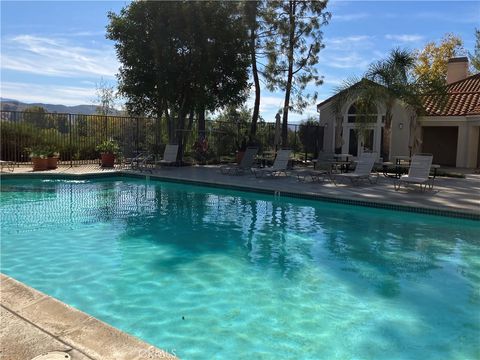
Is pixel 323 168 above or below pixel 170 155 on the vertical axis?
below

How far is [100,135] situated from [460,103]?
1716 centimetres

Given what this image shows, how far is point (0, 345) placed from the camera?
2.85 meters

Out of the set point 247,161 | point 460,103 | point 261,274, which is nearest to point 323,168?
point 247,161

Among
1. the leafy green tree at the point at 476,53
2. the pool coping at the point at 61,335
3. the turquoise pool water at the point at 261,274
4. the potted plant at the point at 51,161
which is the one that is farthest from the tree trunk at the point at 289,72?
the pool coping at the point at 61,335

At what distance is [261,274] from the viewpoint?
5562 millimetres

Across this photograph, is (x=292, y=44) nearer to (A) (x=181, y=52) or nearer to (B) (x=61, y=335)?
(A) (x=181, y=52)

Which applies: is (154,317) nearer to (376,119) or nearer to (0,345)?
(0,345)

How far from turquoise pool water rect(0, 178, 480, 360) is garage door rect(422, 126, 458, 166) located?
612 inches

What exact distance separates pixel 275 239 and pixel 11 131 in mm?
14022

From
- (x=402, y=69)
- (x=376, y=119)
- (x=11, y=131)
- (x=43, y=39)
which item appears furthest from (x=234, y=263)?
(x=376, y=119)

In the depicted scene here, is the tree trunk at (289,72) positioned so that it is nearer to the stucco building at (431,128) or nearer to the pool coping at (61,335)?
the stucco building at (431,128)

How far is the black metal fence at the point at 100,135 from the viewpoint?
17.0m

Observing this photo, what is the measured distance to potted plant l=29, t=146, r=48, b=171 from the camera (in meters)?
14.8

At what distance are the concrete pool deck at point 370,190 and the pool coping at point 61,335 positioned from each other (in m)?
7.53
